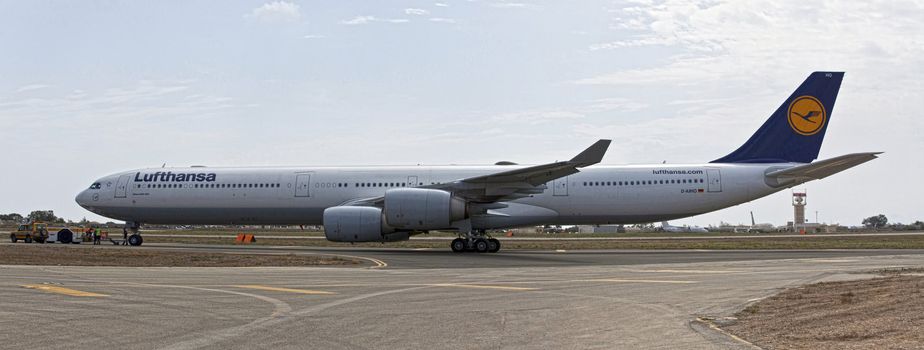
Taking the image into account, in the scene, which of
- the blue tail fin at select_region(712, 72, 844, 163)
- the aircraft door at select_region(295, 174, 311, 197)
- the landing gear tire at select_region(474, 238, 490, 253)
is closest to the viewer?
the landing gear tire at select_region(474, 238, 490, 253)

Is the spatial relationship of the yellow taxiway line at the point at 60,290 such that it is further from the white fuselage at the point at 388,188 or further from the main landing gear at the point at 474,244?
the white fuselage at the point at 388,188

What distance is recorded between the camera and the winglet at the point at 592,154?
1019 inches

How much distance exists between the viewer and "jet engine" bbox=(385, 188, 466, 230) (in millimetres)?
28578

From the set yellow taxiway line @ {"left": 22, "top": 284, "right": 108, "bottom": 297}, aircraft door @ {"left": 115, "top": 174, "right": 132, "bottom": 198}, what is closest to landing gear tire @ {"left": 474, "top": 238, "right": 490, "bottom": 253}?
aircraft door @ {"left": 115, "top": 174, "right": 132, "bottom": 198}

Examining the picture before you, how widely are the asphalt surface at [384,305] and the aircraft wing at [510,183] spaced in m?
7.40

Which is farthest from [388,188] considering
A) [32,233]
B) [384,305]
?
[384,305]

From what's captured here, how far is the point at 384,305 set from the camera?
12.0 m

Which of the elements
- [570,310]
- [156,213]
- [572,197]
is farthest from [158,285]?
[156,213]

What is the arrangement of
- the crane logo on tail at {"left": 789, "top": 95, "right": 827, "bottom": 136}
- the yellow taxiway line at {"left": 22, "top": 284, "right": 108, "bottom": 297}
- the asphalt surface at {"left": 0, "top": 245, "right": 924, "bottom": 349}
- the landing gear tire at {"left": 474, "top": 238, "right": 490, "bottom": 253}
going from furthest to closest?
1. the crane logo on tail at {"left": 789, "top": 95, "right": 827, "bottom": 136}
2. the landing gear tire at {"left": 474, "top": 238, "right": 490, "bottom": 253}
3. the yellow taxiway line at {"left": 22, "top": 284, "right": 108, "bottom": 297}
4. the asphalt surface at {"left": 0, "top": 245, "right": 924, "bottom": 349}

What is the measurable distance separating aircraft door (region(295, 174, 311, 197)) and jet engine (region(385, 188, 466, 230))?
535 centimetres

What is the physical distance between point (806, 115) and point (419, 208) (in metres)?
14.0

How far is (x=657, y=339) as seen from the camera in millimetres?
8648

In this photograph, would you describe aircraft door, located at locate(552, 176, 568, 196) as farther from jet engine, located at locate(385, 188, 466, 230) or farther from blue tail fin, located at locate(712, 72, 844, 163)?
blue tail fin, located at locate(712, 72, 844, 163)

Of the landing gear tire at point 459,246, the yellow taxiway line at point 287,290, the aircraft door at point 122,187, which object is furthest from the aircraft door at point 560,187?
the yellow taxiway line at point 287,290
